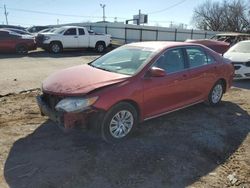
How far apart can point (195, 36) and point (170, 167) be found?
117 ft

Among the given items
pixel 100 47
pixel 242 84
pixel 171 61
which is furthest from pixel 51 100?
pixel 100 47

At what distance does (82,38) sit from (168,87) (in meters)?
15.7

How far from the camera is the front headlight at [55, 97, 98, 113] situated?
15.1 feet

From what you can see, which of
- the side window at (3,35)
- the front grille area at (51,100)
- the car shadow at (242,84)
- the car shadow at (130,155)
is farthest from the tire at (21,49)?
the front grille area at (51,100)

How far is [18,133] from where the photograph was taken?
5.34m

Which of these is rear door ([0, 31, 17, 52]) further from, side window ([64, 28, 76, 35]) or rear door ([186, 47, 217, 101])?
rear door ([186, 47, 217, 101])

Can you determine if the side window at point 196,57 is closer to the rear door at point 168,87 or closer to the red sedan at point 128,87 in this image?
the red sedan at point 128,87

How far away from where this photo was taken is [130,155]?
15.2 feet

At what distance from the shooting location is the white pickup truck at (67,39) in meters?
19.4

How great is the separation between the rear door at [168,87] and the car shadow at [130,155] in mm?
375

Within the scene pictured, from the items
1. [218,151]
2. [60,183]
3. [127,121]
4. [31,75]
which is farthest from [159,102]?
[31,75]

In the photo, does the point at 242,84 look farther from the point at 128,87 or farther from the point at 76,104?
the point at 76,104

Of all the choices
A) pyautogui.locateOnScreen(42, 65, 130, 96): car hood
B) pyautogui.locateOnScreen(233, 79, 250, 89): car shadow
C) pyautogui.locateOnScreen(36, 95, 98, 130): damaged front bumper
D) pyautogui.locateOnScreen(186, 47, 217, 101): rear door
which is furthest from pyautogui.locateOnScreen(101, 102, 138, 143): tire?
pyautogui.locateOnScreen(233, 79, 250, 89): car shadow

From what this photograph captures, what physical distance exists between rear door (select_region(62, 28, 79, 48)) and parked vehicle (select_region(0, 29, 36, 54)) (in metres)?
1.87
